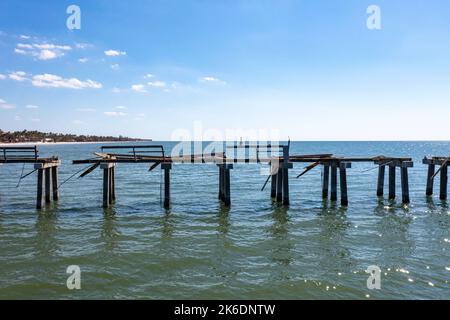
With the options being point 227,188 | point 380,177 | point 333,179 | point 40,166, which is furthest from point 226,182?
point 380,177

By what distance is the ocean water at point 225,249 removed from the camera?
1008 centimetres

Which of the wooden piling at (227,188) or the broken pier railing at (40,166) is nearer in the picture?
the broken pier railing at (40,166)

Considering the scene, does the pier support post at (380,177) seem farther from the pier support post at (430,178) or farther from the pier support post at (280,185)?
the pier support post at (280,185)

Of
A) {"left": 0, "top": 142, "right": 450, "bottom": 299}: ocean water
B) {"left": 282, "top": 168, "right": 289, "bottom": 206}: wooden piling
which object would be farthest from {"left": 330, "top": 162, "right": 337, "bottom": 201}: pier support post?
{"left": 282, "top": 168, "right": 289, "bottom": 206}: wooden piling

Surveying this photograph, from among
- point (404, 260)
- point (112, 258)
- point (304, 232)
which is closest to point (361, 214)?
point (304, 232)

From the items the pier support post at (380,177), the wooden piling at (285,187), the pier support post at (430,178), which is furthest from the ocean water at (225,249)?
the pier support post at (380,177)

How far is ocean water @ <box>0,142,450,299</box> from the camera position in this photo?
10.1m

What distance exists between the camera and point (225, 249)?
13570 mm

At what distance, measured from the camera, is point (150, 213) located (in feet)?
66.1

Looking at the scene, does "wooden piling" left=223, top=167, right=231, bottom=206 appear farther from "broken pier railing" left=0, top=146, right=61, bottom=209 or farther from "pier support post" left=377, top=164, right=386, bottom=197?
"broken pier railing" left=0, top=146, right=61, bottom=209

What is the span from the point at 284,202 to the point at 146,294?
13160 millimetres

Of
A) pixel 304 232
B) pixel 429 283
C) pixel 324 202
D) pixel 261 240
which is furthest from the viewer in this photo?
pixel 324 202

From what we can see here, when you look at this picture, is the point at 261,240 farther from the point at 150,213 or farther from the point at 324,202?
the point at 324,202
